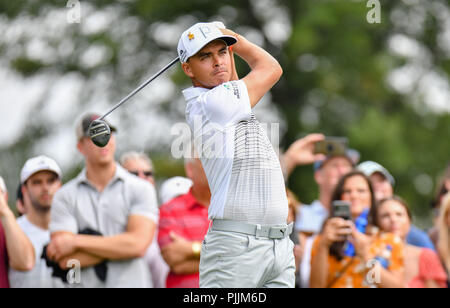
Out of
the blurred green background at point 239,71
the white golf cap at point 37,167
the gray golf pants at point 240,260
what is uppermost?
the blurred green background at point 239,71

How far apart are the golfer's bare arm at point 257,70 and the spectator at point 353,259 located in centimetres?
189

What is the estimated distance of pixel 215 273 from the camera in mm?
4113

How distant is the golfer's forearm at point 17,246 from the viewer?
224 inches

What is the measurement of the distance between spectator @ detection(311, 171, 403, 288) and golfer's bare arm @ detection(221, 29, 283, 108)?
189cm

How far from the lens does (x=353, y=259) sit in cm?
592

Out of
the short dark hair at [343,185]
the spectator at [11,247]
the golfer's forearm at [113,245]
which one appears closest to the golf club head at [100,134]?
the golfer's forearm at [113,245]

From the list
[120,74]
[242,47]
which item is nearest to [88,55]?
[120,74]

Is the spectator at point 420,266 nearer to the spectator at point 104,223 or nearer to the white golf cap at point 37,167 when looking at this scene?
the spectator at point 104,223

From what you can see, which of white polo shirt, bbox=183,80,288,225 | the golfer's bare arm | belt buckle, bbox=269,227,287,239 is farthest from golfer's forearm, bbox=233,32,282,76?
belt buckle, bbox=269,227,287,239

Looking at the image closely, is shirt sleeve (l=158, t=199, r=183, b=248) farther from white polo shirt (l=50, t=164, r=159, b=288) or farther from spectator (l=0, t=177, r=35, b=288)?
spectator (l=0, t=177, r=35, b=288)

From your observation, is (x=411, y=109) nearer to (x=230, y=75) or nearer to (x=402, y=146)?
(x=402, y=146)

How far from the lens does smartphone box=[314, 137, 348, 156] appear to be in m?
6.77

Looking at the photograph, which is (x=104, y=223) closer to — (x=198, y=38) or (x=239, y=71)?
(x=198, y=38)

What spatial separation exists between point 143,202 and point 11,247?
3.23 ft
